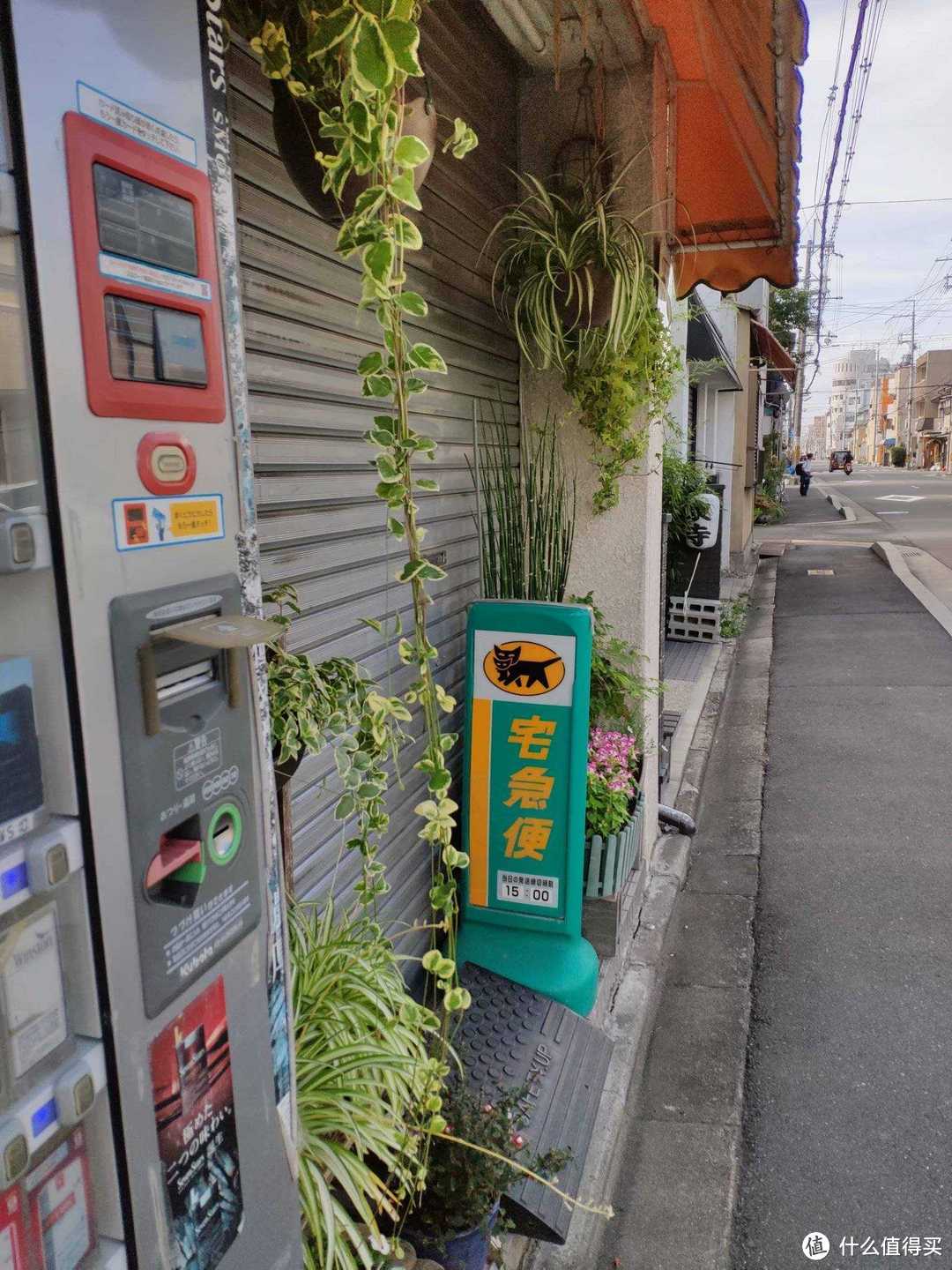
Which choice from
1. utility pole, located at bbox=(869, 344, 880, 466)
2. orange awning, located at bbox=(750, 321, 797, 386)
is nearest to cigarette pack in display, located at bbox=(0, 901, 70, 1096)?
orange awning, located at bbox=(750, 321, 797, 386)

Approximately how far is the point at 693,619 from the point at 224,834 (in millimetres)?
8668

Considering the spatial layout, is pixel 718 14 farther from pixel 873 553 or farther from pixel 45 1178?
pixel 873 553

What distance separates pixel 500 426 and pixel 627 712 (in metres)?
1.29

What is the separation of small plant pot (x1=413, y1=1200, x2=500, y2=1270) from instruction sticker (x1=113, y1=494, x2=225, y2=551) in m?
1.71

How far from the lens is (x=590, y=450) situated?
3.80 metres

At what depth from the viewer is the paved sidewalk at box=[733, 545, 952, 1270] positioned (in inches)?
106

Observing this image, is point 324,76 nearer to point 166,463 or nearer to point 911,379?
point 166,463

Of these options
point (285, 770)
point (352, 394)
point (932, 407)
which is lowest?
point (285, 770)

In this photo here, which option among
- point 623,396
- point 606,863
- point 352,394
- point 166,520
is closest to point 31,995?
point 166,520

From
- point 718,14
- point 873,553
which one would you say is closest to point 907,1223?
point 718,14

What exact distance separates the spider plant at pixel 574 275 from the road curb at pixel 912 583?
8070mm

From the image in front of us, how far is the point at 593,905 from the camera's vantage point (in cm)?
354

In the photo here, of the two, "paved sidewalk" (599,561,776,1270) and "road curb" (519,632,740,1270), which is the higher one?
"road curb" (519,632,740,1270)

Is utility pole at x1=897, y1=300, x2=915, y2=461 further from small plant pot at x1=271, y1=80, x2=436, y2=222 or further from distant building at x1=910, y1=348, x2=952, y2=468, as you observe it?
small plant pot at x1=271, y1=80, x2=436, y2=222
